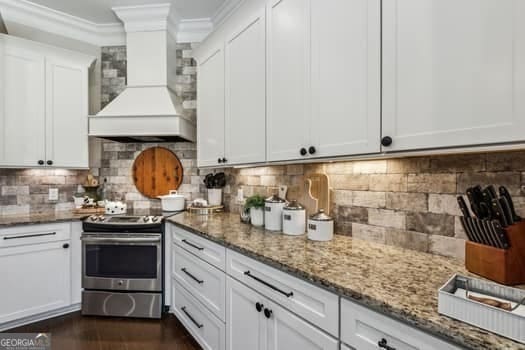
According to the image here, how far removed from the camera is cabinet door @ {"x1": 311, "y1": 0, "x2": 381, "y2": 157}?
121cm

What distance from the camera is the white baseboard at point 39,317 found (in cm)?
238

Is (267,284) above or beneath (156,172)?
beneath

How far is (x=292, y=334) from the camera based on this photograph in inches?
47.4

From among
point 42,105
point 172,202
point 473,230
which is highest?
point 42,105

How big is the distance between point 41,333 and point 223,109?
2.34 metres

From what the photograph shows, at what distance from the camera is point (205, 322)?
1.96m

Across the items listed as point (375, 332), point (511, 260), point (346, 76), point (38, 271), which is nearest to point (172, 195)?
point (38, 271)

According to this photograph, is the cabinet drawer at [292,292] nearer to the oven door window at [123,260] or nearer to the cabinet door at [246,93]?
the cabinet door at [246,93]

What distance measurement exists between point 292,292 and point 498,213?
790 millimetres

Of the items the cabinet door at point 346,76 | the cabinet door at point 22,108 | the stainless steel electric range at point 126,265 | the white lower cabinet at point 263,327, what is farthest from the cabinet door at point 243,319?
the cabinet door at point 22,108

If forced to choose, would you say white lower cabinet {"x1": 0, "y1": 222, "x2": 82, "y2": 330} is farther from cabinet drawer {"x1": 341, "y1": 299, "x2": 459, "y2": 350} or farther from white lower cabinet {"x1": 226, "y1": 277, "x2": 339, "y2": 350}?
cabinet drawer {"x1": 341, "y1": 299, "x2": 459, "y2": 350}

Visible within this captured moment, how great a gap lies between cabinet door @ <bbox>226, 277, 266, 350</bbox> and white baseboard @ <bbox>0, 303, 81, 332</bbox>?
6.13ft

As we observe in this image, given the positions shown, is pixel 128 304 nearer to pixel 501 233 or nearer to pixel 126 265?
pixel 126 265

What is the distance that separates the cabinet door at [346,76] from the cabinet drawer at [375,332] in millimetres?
637
